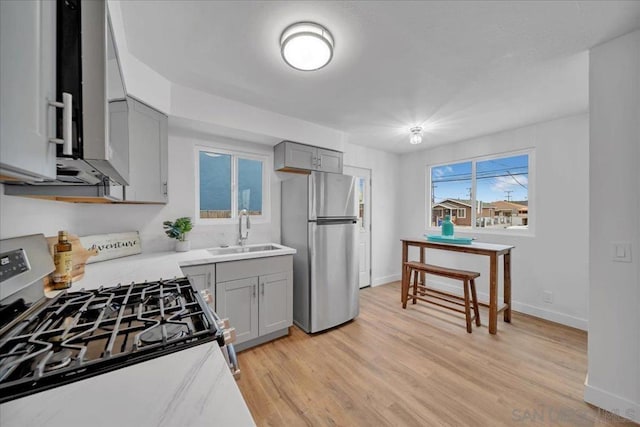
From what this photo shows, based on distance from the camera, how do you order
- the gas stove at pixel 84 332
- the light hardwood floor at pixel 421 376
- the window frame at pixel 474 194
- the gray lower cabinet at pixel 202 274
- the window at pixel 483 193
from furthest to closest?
the window at pixel 483 193
the window frame at pixel 474 194
the gray lower cabinet at pixel 202 274
the light hardwood floor at pixel 421 376
the gas stove at pixel 84 332

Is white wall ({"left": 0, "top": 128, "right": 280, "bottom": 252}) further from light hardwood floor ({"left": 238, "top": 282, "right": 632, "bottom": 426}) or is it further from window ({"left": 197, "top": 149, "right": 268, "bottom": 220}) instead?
light hardwood floor ({"left": 238, "top": 282, "right": 632, "bottom": 426})

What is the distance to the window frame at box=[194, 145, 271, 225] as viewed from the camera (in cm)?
261

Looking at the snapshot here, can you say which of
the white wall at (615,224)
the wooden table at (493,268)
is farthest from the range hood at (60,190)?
the wooden table at (493,268)

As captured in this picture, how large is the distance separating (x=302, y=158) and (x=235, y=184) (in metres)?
0.83

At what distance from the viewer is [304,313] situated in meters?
2.65

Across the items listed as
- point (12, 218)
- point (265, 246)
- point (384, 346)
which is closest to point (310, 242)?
point (265, 246)

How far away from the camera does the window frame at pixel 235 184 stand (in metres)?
2.61

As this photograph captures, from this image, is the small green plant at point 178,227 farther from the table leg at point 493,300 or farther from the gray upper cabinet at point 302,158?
the table leg at point 493,300

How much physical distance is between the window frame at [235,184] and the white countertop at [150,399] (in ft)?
7.22

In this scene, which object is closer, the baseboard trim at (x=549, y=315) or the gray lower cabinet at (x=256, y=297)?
the gray lower cabinet at (x=256, y=297)

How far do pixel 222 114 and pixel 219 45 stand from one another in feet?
2.62

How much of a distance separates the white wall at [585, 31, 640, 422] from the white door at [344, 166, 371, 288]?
2.71 meters

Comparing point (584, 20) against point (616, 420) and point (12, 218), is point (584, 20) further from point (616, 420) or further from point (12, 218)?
point (12, 218)

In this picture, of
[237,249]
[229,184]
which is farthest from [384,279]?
[229,184]
